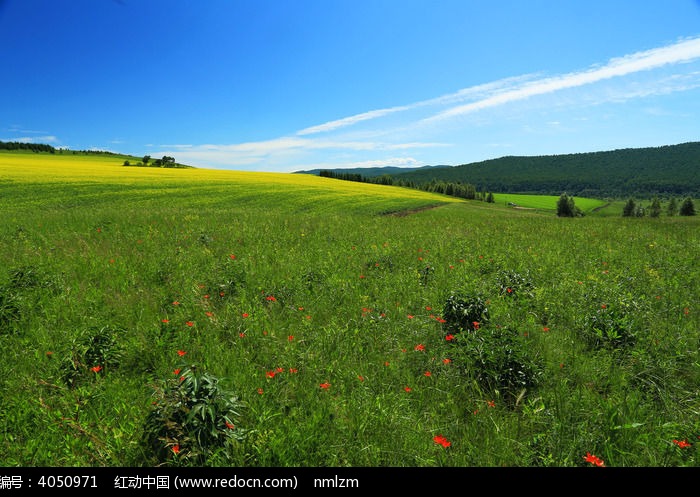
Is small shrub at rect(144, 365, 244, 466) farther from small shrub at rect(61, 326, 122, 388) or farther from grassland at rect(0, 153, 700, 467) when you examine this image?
small shrub at rect(61, 326, 122, 388)

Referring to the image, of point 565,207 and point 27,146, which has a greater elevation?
point 27,146

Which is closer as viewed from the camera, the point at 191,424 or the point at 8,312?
the point at 191,424

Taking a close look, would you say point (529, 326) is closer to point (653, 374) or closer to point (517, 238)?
point (653, 374)

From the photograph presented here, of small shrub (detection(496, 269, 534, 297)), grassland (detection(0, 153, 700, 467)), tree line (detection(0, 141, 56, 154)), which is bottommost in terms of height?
grassland (detection(0, 153, 700, 467))

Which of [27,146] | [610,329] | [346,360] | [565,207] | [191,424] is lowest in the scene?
[346,360]

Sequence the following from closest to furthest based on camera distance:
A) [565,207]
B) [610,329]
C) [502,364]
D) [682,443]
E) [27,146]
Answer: [682,443]
[502,364]
[610,329]
[565,207]
[27,146]

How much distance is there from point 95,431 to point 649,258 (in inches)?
449

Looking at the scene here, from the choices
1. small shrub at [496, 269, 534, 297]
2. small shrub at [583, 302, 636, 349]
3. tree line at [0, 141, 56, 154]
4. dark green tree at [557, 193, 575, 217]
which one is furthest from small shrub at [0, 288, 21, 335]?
tree line at [0, 141, 56, 154]

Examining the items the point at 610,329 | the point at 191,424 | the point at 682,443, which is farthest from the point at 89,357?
the point at 610,329

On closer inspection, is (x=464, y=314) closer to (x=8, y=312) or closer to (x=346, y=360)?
(x=346, y=360)

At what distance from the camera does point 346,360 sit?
13.3 ft

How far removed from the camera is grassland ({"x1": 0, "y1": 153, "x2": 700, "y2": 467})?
2.72 m

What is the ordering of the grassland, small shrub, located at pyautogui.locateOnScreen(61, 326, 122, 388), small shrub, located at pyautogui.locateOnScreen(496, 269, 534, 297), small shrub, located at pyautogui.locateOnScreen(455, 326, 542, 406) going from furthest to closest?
1. small shrub, located at pyautogui.locateOnScreen(496, 269, 534, 297)
2. small shrub, located at pyautogui.locateOnScreen(61, 326, 122, 388)
3. small shrub, located at pyautogui.locateOnScreen(455, 326, 542, 406)
4. the grassland

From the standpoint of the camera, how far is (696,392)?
3.41 meters
